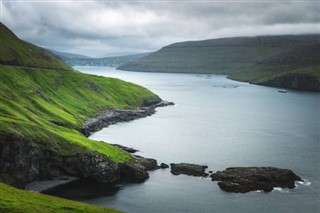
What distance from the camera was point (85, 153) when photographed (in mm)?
112000

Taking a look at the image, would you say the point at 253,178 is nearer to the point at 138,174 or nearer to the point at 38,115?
the point at 138,174

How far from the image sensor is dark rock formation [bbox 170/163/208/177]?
4672 inches

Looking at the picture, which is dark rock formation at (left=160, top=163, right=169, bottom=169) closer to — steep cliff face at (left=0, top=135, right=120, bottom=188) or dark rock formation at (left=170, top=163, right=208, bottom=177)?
dark rock formation at (left=170, top=163, right=208, bottom=177)

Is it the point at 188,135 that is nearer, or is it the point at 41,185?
the point at 41,185

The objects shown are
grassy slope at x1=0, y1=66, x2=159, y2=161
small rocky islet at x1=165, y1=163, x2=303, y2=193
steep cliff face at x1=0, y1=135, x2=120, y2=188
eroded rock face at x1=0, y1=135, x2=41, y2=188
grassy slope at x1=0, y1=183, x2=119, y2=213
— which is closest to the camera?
grassy slope at x1=0, y1=183, x2=119, y2=213

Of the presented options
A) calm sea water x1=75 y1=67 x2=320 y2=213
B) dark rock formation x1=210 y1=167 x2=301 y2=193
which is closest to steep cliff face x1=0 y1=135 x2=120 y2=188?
calm sea water x1=75 y1=67 x2=320 y2=213

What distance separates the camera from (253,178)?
362 feet

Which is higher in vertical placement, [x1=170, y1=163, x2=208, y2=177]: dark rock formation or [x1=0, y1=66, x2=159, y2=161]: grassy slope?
[x1=0, y1=66, x2=159, y2=161]: grassy slope

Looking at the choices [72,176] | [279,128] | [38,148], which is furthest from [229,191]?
[279,128]

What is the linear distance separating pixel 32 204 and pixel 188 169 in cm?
5872

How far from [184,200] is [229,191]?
44.3 ft

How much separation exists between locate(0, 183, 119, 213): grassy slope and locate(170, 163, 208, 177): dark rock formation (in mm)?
43961

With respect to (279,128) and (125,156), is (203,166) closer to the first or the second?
(125,156)

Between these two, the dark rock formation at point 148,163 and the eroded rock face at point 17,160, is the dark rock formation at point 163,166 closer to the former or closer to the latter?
the dark rock formation at point 148,163
